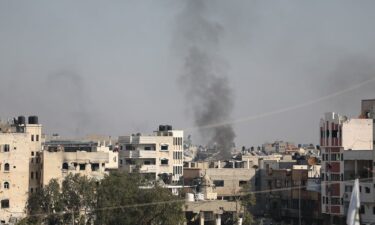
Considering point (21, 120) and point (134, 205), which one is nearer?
point (134, 205)

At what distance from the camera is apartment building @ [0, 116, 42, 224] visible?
6388 centimetres

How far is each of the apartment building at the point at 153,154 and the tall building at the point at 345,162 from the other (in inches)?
693

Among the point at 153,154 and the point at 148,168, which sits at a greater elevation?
the point at 153,154

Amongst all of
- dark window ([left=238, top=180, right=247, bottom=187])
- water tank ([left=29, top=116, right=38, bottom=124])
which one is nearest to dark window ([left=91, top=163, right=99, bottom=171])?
water tank ([left=29, top=116, right=38, bottom=124])

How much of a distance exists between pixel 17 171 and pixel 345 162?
62.5 feet

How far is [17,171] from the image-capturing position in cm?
6438

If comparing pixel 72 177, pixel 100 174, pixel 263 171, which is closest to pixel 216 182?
pixel 263 171

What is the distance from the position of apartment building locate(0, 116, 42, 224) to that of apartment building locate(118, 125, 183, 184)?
12.4m

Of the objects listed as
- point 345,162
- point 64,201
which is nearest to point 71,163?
point 64,201

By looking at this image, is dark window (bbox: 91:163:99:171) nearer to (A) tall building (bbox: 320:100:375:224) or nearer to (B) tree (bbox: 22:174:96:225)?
(B) tree (bbox: 22:174:96:225)

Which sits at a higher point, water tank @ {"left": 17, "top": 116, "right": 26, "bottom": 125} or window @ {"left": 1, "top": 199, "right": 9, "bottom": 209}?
water tank @ {"left": 17, "top": 116, "right": 26, "bottom": 125}

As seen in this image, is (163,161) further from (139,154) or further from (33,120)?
(33,120)

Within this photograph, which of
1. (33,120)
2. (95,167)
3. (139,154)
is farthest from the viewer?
(139,154)

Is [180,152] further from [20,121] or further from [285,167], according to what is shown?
[20,121]
